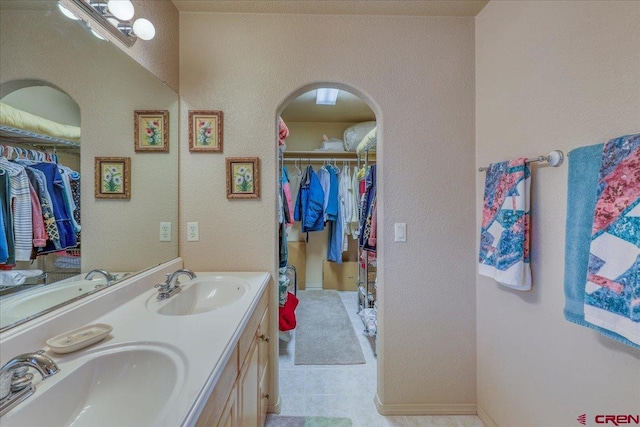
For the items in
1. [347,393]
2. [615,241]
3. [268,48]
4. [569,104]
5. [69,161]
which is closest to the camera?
[615,241]

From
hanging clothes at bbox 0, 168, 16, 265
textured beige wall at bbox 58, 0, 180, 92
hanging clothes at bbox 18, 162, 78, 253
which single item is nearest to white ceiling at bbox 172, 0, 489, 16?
textured beige wall at bbox 58, 0, 180, 92

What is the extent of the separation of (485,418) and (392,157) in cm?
165

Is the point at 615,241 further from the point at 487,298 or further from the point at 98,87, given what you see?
the point at 98,87

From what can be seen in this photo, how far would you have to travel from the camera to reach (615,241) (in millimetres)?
773

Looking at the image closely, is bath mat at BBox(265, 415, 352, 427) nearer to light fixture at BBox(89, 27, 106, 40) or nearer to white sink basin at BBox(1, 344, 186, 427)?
white sink basin at BBox(1, 344, 186, 427)

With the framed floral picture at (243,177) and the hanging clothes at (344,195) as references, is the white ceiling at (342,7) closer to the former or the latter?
the framed floral picture at (243,177)

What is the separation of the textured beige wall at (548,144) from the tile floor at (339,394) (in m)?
0.40

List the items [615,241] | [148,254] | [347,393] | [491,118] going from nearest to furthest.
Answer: [615,241] → [148,254] → [491,118] → [347,393]

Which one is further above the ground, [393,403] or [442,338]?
[442,338]

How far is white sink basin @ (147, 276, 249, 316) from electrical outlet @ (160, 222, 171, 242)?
0.99 feet

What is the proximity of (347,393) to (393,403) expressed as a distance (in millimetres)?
329

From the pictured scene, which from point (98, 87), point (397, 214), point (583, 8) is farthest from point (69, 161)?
point (583, 8)

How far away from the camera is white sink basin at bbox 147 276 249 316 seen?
1255 mm

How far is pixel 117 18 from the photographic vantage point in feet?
3.42
